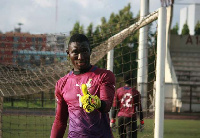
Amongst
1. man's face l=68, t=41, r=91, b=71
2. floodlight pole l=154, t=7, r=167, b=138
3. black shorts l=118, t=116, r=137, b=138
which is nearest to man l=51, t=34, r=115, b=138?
man's face l=68, t=41, r=91, b=71

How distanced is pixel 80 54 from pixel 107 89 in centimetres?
35

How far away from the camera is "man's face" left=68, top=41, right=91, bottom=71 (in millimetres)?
3172

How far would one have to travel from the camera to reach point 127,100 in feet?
25.7

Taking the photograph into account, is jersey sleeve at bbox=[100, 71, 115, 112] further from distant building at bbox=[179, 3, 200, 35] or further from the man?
distant building at bbox=[179, 3, 200, 35]

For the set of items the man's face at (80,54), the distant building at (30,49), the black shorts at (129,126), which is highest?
the distant building at (30,49)

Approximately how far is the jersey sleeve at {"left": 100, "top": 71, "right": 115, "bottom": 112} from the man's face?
0.65ft

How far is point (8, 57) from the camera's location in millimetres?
9328

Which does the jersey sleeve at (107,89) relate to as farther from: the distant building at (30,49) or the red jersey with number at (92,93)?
the distant building at (30,49)

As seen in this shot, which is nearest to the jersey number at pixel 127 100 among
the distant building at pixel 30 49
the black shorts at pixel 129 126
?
the black shorts at pixel 129 126

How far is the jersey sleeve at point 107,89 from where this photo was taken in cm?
305

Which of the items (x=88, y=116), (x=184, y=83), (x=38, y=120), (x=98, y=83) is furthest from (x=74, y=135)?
(x=184, y=83)

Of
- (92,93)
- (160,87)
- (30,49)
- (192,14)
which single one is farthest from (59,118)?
(192,14)

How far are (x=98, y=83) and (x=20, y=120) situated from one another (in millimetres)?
11680

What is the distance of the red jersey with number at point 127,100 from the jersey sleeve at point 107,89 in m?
4.67
